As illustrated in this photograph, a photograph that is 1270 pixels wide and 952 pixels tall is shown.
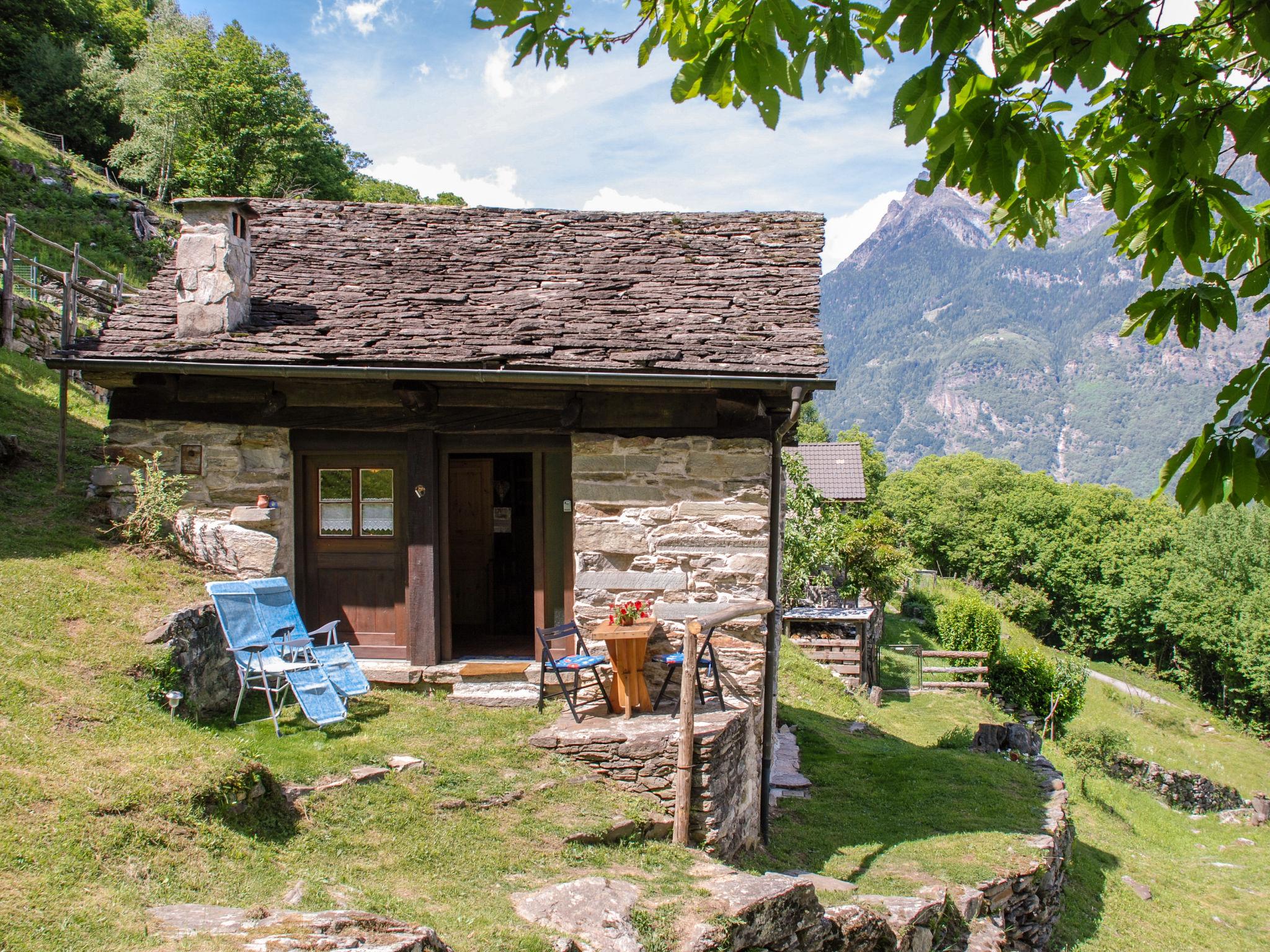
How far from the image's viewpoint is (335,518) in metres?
7.95

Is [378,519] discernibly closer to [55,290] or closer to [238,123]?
[55,290]

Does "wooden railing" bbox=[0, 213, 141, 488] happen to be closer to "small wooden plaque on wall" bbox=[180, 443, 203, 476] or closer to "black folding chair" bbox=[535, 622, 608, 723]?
"small wooden plaque on wall" bbox=[180, 443, 203, 476]

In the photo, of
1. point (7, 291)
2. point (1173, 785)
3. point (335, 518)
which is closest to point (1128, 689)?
point (1173, 785)

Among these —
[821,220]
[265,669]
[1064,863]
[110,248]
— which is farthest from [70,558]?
[110,248]

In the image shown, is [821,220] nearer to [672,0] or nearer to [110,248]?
[672,0]

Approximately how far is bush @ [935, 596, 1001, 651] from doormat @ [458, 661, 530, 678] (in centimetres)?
1980

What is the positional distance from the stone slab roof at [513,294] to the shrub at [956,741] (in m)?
7.35

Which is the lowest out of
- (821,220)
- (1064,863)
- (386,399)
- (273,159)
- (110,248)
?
(1064,863)

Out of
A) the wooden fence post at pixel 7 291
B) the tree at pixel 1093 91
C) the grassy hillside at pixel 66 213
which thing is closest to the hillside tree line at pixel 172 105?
the grassy hillside at pixel 66 213

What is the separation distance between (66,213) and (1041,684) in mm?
30854

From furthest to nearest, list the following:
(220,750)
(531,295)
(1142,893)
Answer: (1142,893) → (531,295) → (220,750)

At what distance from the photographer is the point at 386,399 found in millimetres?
7629

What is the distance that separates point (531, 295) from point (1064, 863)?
27.0 feet

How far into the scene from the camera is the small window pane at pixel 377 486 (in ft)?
25.9
